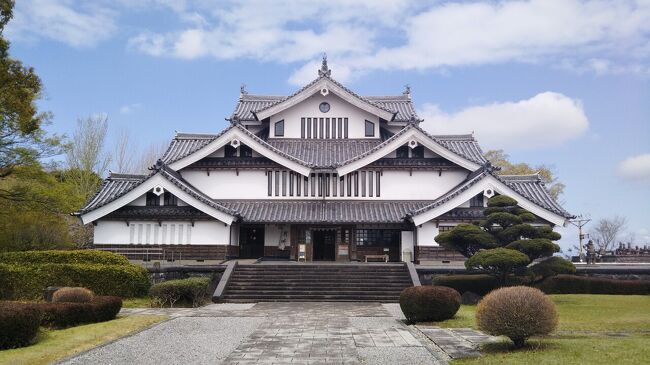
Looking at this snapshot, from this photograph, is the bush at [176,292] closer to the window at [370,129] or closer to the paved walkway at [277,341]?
the paved walkway at [277,341]

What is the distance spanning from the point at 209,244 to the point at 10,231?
9868 millimetres

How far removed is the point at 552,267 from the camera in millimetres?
22312

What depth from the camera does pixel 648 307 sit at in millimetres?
19906

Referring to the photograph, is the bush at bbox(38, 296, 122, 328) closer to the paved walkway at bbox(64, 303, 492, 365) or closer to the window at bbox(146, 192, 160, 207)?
the paved walkway at bbox(64, 303, 492, 365)

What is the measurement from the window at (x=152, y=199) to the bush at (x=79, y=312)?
1368cm

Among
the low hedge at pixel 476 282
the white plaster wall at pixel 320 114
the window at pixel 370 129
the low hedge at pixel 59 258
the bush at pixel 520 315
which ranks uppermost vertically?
the white plaster wall at pixel 320 114

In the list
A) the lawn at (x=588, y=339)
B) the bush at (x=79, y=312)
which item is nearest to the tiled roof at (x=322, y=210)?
the lawn at (x=588, y=339)

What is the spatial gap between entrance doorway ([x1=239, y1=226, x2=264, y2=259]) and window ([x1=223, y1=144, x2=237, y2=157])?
4.68m

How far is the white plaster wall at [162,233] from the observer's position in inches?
1214

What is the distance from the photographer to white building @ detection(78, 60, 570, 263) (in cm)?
3042

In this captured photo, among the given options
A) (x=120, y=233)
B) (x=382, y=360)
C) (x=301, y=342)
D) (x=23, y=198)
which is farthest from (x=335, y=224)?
(x=382, y=360)

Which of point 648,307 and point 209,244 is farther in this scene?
point 209,244

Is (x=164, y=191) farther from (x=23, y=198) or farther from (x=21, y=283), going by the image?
(x=21, y=283)

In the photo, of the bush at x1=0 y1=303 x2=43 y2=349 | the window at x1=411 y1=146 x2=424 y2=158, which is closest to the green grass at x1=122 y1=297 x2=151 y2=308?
the bush at x1=0 y1=303 x2=43 y2=349
